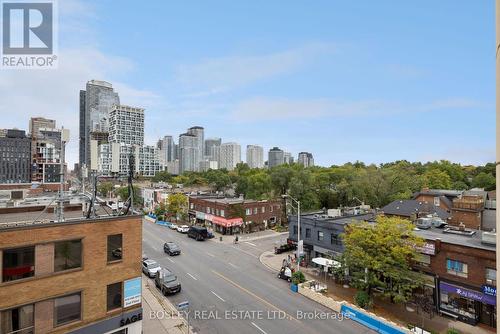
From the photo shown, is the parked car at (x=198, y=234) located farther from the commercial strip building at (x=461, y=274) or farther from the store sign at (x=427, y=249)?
the store sign at (x=427, y=249)

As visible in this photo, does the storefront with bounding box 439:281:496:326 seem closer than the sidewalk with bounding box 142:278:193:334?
No

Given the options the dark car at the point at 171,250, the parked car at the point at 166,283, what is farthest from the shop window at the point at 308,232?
the dark car at the point at 171,250

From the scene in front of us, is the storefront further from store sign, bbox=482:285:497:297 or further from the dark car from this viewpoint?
the dark car

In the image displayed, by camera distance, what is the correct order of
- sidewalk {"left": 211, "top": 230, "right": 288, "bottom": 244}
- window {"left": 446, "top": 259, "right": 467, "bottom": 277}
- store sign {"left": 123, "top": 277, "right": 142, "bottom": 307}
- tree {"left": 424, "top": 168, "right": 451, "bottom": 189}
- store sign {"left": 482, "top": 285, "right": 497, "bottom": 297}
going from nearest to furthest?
store sign {"left": 123, "top": 277, "right": 142, "bottom": 307}
store sign {"left": 482, "top": 285, "right": 497, "bottom": 297}
window {"left": 446, "top": 259, "right": 467, "bottom": 277}
sidewalk {"left": 211, "top": 230, "right": 288, "bottom": 244}
tree {"left": 424, "top": 168, "right": 451, "bottom": 189}

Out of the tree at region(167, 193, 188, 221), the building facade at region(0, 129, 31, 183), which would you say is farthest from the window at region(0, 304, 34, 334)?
the building facade at region(0, 129, 31, 183)

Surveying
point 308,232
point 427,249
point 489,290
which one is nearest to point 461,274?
point 489,290

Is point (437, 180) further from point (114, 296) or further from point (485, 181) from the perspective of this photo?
point (114, 296)

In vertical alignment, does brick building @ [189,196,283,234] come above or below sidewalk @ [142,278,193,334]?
above

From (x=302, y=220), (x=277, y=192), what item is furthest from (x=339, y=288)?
(x=277, y=192)
